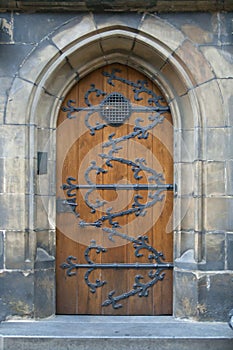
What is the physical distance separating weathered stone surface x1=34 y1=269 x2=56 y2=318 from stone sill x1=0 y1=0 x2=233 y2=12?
2284 millimetres

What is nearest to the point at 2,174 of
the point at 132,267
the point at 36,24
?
the point at 36,24

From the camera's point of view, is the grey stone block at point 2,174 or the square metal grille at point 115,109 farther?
the square metal grille at point 115,109

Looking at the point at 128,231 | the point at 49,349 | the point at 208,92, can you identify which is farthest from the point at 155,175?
the point at 49,349

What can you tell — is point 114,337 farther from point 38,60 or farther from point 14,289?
point 38,60

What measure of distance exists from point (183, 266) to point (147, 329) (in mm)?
631

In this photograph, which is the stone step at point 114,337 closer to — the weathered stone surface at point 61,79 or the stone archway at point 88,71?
the stone archway at point 88,71

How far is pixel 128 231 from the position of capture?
509 cm

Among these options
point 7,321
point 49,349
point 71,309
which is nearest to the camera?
point 49,349

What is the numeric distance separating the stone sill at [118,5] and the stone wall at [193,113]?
6cm

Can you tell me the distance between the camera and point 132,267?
5.09 meters

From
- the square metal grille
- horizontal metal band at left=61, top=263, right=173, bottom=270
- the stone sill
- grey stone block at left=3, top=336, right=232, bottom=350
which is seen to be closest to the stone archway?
the stone sill

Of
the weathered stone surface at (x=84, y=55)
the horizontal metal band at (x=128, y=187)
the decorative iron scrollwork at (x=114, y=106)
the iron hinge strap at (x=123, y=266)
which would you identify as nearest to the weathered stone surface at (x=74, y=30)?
the weathered stone surface at (x=84, y=55)

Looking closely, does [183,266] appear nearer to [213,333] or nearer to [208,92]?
[213,333]

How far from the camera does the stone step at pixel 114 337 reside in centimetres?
439
